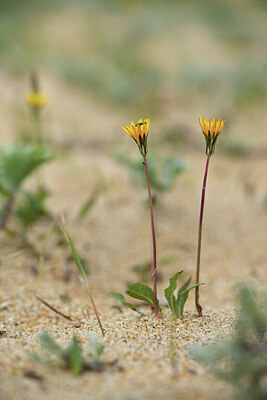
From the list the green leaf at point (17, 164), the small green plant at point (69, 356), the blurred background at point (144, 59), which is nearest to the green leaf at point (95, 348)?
the small green plant at point (69, 356)

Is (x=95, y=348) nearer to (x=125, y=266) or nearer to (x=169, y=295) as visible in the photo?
(x=169, y=295)

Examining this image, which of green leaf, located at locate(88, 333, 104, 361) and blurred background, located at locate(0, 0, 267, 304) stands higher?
blurred background, located at locate(0, 0, 267, 304)

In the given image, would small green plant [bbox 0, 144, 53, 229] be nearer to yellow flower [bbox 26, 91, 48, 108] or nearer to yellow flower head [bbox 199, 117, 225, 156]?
yellow flower [bbox 26, 91, 48, 108]

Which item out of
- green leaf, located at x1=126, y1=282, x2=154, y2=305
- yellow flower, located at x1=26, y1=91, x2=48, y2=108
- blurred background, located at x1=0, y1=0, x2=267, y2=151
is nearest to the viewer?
green leaf, located at x1=126, y1=282, x2=154, y2=305

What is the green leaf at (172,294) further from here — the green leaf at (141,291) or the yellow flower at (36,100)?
the yellow flower at (36,100)

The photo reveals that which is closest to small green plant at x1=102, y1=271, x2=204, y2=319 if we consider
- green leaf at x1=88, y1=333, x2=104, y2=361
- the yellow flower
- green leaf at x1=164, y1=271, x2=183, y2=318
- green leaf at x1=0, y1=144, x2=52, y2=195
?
green leaf at x1=164, y1=271, x2=183, y2=318

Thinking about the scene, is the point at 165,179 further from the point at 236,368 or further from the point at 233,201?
the point at 236,368

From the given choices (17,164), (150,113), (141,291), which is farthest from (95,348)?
(150,113)
